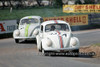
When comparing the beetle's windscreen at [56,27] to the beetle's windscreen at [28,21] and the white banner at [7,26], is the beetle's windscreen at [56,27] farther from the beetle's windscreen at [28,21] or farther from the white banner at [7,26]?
the white banner at [7,26]

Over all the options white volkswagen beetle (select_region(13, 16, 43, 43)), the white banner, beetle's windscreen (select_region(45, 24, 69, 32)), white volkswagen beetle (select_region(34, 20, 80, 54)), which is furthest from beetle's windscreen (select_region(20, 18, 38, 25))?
white volkswagen beetle (select_region(34, 20, 80, 54))

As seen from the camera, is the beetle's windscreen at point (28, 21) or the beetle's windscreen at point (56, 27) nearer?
the beetle's windscreen at point (56, 27)

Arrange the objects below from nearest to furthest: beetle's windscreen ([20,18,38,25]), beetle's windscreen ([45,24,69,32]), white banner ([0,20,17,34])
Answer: beetle's windscreen ([45,24,69,32]) → beetle's windscreen ([20,18,38,25]) → white banner ([0,20,17,34])

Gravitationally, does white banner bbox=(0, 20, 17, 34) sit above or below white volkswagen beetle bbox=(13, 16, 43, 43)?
below

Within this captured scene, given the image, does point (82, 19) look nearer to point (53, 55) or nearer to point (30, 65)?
point (53, 55)

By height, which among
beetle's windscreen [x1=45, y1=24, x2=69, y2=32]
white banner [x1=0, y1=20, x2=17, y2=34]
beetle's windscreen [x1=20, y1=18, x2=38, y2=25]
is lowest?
white banner [x1=0, y1=20, x2=17, y2=34]

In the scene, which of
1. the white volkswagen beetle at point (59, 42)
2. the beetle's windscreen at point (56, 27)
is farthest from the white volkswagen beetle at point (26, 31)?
the white volkswagen beetle at point (59, 42)

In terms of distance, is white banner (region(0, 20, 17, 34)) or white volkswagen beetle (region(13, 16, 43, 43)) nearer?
white volkswagen beetle (region(13, 16, 43, 43))

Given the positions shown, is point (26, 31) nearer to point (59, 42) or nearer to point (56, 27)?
point (56, 27)

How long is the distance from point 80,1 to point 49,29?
47.2 m

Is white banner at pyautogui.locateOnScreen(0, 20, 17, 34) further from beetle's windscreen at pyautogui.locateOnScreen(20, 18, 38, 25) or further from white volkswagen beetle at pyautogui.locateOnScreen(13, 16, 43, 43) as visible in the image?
white volkswagen beetle at pyautogui.locateOnScreen(13, 16, 43, 43)

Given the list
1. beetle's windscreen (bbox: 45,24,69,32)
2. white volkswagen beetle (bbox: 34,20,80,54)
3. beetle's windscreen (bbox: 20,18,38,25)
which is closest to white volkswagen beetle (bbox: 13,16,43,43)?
beetle's windscreen (bbox: 20,18,38,25)

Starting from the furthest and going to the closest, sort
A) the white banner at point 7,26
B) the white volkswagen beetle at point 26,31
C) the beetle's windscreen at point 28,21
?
the white banner at point 7,26, the beetle's windscreen at point 28,21, the white volkswagen beetle at point 26,31

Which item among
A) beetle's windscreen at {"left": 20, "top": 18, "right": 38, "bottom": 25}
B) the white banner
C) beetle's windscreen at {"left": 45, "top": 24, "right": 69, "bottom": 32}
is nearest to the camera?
beetle's windscreen at {"left": 45, "top": 24, "right": 69, "bottom": 32}
